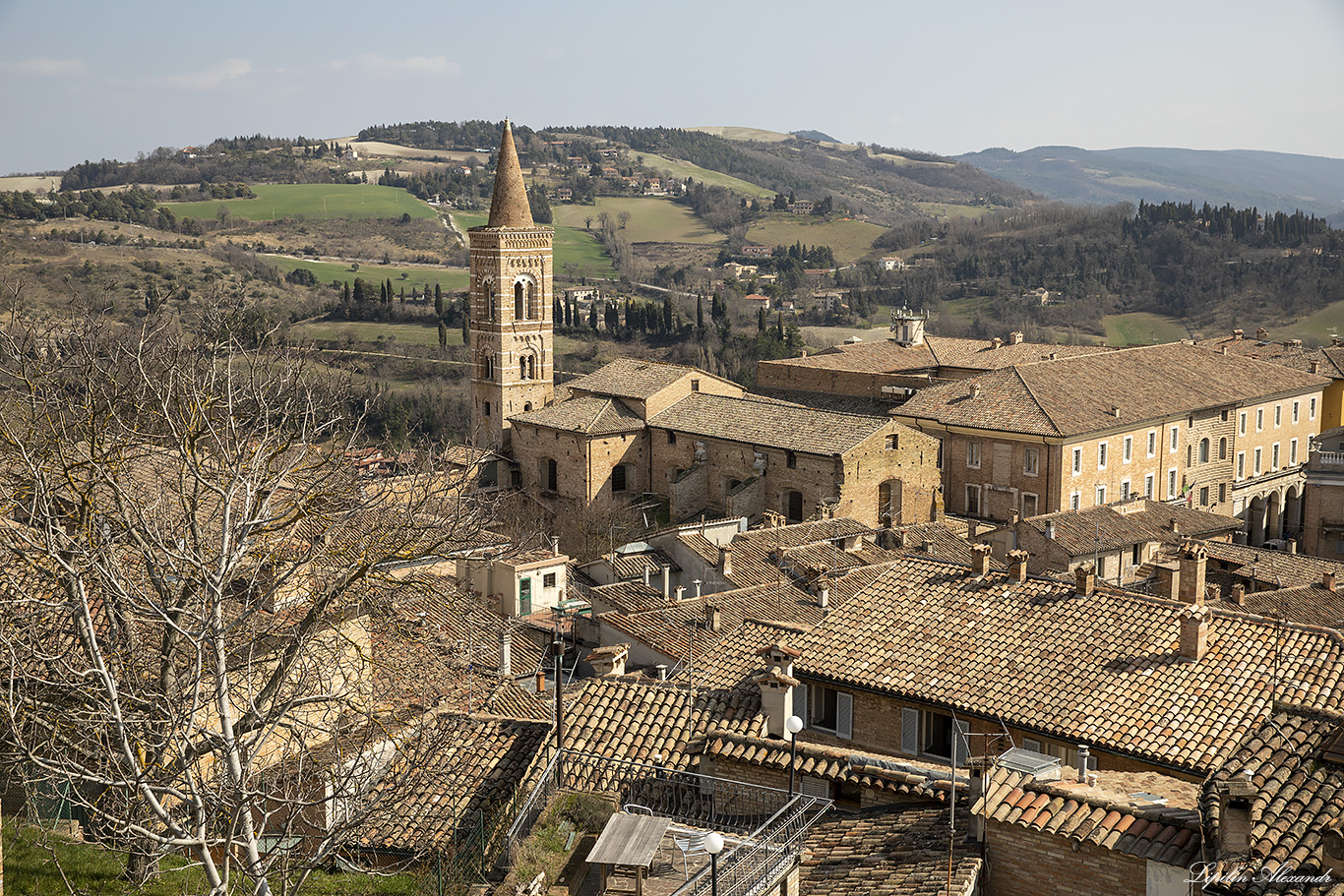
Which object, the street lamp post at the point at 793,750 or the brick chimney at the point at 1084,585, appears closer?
the street lamp post at the point at 793,750

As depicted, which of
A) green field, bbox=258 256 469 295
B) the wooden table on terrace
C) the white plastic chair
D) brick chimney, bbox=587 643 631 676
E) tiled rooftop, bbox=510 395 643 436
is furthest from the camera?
green field, bbox=258 256 469 295

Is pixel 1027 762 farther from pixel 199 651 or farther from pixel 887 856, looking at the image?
pixel 199 651

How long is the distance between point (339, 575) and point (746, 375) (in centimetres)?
6167

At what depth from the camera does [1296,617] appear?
2414 centimetres

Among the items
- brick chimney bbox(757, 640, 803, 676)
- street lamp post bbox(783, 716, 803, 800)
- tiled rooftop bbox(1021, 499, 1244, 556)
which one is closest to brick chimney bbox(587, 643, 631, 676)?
brick chimney bbox(757, 640, 803, 676)

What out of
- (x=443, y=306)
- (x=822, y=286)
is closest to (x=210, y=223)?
(x=443, y=306)

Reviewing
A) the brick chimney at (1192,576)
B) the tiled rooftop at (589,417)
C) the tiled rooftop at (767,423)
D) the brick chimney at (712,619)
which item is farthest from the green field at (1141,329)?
the brick chimney at (1192,576)

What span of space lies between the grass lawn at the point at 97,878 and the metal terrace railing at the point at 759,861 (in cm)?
397

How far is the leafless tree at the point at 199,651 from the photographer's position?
10.7m

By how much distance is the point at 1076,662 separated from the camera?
14.6 meters

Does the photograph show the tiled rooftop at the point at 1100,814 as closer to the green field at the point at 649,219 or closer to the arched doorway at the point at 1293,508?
the arched doorway at the point at 1293,508

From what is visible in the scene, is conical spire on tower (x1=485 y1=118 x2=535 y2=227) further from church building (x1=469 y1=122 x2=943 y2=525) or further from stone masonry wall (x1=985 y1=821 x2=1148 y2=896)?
stone masonry wall (x1=985 y1=821 x2=1148 y2=896)

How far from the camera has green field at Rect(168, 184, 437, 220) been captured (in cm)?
14100

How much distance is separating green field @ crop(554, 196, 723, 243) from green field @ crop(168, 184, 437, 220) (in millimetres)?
21109
